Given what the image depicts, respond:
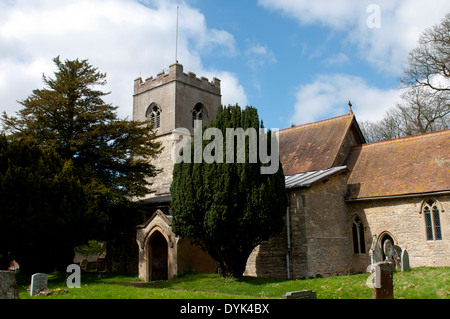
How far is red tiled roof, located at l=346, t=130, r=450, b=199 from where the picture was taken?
1639 centimetres

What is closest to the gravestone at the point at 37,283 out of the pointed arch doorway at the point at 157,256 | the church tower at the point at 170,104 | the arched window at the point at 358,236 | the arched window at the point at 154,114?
the pointed arch doorway at the point at 157,256

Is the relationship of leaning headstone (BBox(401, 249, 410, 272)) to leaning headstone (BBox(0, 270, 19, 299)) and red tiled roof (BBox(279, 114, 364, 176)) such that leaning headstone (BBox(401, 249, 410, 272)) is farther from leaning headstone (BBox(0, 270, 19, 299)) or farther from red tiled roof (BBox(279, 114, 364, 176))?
leaning headstone (BBox(0, 270, 19, 299))

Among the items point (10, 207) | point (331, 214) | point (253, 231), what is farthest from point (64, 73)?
point (331, 214)

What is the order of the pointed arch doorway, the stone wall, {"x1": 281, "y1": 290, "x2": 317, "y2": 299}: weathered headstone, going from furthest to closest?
1. the pointed arch doorway
2. the stone wall
3. {"x1": 281, "y1": 290, "x2": 317, "y2": 299}: weathered headstone

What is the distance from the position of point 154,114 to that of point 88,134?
433 inches

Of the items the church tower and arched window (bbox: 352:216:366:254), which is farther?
the church tower

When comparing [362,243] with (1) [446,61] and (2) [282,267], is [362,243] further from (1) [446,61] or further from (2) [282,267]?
(1) [446,61]

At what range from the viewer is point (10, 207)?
14766 mm

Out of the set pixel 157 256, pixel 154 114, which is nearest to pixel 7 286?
pixel 157 256

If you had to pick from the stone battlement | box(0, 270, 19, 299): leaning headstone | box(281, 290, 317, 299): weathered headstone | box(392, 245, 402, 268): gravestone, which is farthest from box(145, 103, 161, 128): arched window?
box(281, 290, 317, 299): weathered headstone

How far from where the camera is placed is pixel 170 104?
1106 inches

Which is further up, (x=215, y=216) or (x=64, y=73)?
(x=64, y=73)

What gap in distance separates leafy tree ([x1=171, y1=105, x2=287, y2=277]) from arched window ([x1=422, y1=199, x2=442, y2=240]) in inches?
258
